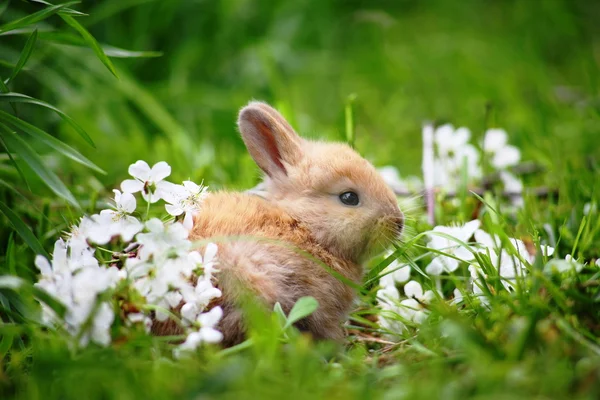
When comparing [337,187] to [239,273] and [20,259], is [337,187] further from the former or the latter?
[20,259]

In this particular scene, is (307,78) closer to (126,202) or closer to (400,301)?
(400,301)

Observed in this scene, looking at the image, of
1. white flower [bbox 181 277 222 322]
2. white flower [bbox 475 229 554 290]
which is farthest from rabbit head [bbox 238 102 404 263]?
white flower [bbox 181 277 222 322]

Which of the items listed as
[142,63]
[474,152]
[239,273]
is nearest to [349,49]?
[142,63]

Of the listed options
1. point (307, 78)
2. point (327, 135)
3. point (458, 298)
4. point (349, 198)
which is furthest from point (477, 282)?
point (307, 78)

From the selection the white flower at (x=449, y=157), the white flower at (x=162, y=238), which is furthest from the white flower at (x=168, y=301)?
the white flower at (x=449, y=157)

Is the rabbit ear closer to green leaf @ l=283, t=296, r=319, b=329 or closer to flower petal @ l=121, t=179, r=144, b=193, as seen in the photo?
flower petal @ l=121, t=179, r=144, b=193

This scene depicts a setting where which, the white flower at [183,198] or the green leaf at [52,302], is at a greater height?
the white flower at [183,198]

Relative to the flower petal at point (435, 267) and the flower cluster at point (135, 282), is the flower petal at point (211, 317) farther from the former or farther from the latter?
the flower petal at point (435, 267)
